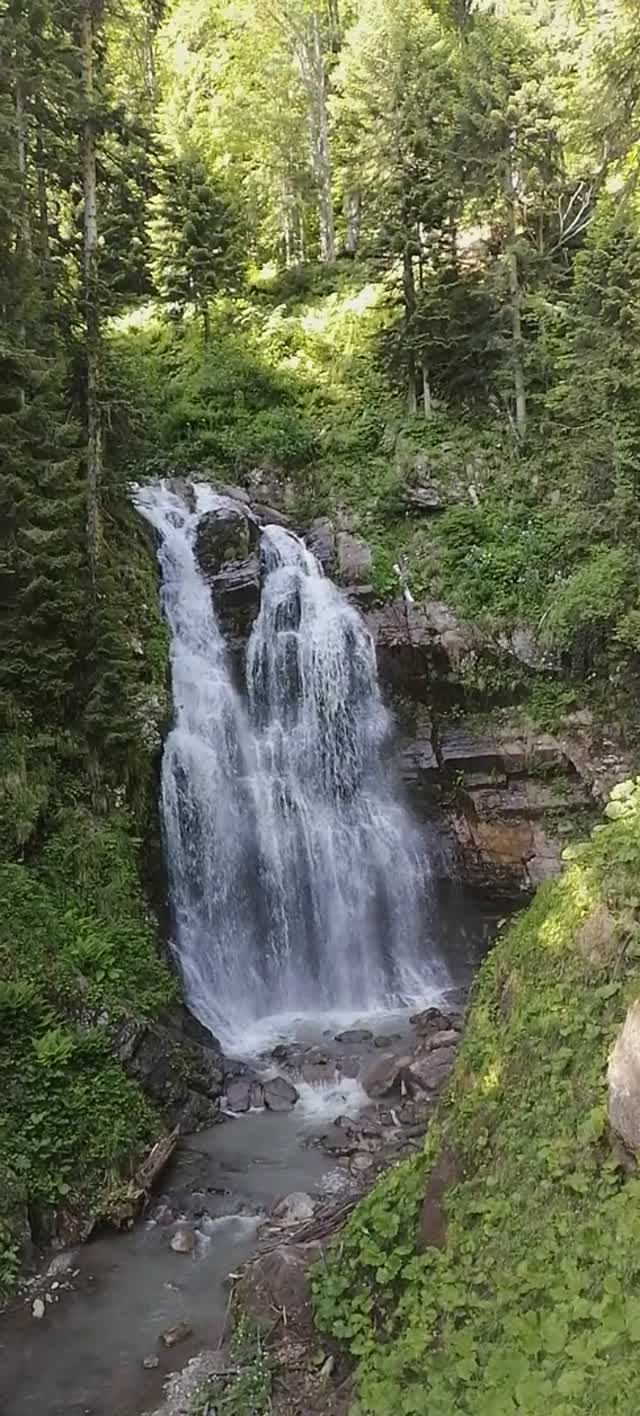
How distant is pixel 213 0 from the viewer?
119 ft

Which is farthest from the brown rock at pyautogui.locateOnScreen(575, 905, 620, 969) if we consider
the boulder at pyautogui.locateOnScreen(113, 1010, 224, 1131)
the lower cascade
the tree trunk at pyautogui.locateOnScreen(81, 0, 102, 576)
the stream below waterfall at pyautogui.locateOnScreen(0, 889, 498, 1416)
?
the tree trunk at pyautogui.locateOnScreen(81, 0, 102, 576)

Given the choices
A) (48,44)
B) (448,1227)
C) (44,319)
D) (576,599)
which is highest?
(48,44)

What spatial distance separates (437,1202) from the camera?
565 centimetres

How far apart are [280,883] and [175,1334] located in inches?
325

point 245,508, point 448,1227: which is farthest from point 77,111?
point 448,1227

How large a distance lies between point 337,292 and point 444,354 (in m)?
6.88

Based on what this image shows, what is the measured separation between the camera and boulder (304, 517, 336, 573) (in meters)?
18.5

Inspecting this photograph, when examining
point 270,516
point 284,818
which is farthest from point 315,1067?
point 270,516

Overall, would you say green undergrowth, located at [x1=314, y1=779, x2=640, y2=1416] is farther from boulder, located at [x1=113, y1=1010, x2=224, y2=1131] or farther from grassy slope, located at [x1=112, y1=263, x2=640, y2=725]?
grassy slope, located at [x1=112, y1=263, x2=640, y2=725]

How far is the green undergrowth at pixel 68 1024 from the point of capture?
27.1ft

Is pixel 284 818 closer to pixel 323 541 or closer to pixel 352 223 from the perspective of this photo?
pixel 323 541

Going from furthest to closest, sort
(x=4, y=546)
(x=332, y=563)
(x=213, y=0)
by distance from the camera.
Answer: (x=213, y=0) < (x=332, y=563) < (x=4, y=546)

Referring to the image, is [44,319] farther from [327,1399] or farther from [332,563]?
[327,1399]

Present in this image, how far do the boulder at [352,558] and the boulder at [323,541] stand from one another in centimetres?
12
